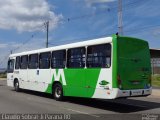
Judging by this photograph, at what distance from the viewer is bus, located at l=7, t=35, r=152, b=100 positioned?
1444 cm

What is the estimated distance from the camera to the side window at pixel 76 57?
16.4 m

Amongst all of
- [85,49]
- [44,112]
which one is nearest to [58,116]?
[44,112]

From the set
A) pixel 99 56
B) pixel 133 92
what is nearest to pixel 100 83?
pixel 99 56

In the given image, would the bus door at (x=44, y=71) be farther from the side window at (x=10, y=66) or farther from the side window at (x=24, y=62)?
the side window at (x=10, y=66)

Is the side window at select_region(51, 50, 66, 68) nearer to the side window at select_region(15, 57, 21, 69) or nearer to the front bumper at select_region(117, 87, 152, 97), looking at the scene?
the front bumper at select_region(117, 87, 152, 97)

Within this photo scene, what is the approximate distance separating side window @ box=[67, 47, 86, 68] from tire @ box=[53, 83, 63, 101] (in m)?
1.56

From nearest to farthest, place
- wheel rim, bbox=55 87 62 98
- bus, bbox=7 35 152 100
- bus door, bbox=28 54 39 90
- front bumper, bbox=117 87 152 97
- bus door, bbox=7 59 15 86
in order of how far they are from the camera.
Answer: front bumper, bbox=117 87 152 97, bus, bbox=7 35 152 100, wheel rim, bbox=55 87 62 98, bus door, bbox=28 54 39 90, bus door, bbox=7 59 15 86

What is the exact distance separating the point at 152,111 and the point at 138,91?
3.89 feet

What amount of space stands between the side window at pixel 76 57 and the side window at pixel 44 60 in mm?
2495

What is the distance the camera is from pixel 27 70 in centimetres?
2286

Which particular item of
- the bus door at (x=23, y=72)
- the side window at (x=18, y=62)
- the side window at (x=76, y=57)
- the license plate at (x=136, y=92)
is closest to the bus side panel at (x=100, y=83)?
the side window at (x=76, y=57)

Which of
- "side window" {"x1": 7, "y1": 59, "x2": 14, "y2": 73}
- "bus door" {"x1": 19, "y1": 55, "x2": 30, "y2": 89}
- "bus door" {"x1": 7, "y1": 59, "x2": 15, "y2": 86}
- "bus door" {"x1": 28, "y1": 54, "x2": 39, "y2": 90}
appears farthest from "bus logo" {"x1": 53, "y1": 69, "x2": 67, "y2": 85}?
"side window" {"x1": 7, "y1": 59, "x2": 14, "y2": 73}

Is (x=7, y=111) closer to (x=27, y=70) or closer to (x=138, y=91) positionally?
(x=138, y=91)

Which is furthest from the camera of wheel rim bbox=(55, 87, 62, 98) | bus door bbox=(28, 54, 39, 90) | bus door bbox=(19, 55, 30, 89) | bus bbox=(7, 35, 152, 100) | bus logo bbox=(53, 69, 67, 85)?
bus door bbox=(19, 55, 30, 89)
